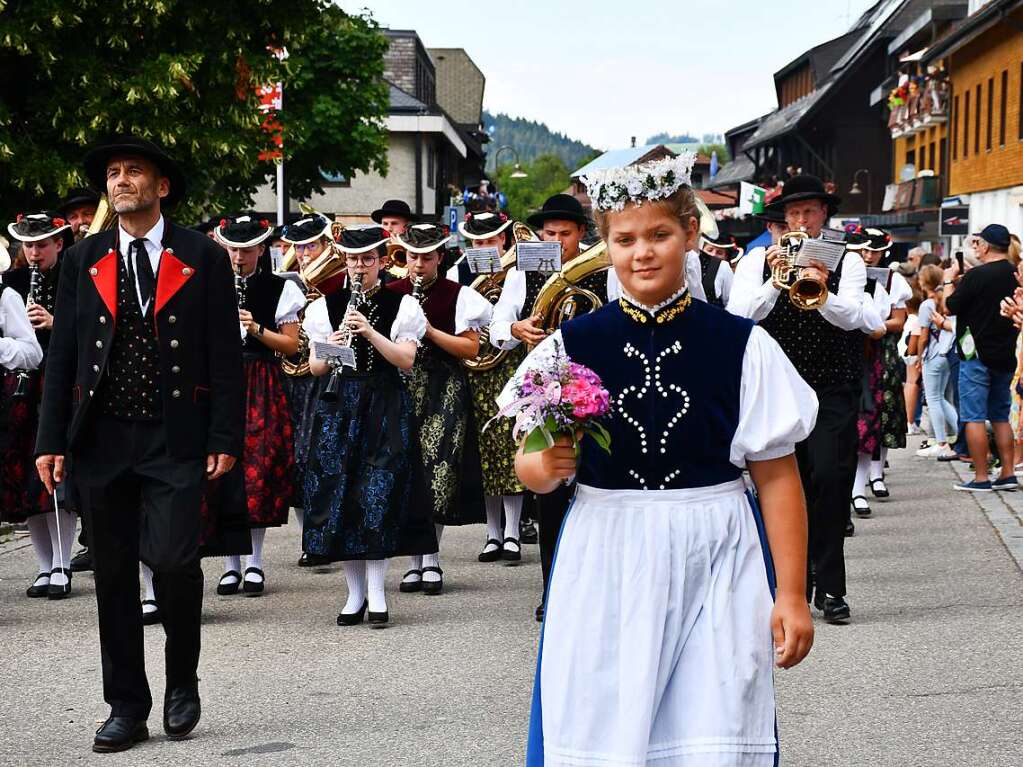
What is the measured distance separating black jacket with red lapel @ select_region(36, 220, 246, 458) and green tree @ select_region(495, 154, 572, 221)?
72.0 m

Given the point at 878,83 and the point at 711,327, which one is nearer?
the point at 711,327

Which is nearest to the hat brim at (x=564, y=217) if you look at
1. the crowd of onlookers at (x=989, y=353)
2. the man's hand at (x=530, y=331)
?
the man's hand at (x=530, y=331)

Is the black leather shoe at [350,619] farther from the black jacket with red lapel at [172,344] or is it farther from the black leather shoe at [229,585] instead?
the black jacket with red lapel at [172,344]

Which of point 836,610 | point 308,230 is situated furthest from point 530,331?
point 308,230

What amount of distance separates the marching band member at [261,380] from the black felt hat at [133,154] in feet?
9.62

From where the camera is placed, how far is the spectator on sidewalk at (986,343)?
13891 mm

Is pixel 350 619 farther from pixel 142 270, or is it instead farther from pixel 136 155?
pixel 136 155

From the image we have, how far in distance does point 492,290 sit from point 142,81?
8566mm

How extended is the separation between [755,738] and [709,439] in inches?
26.5

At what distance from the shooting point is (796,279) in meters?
8.25

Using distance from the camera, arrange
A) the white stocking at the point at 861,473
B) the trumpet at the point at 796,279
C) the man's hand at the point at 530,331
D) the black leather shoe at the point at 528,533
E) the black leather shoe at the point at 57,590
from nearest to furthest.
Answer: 1. the trumpet at the point at 796,279
2. the man's hand at the point at 530,331
3. the black leather shoe at the point at 57,590
4. the black leather shoe at the point at 528,533
5. the white stocking at the point at 861,473

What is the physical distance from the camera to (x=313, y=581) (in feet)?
33.3

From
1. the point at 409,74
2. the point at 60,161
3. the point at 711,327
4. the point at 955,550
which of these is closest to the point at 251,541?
the point at 955,550

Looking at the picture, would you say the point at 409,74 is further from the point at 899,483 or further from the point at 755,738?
the point at 755,738
